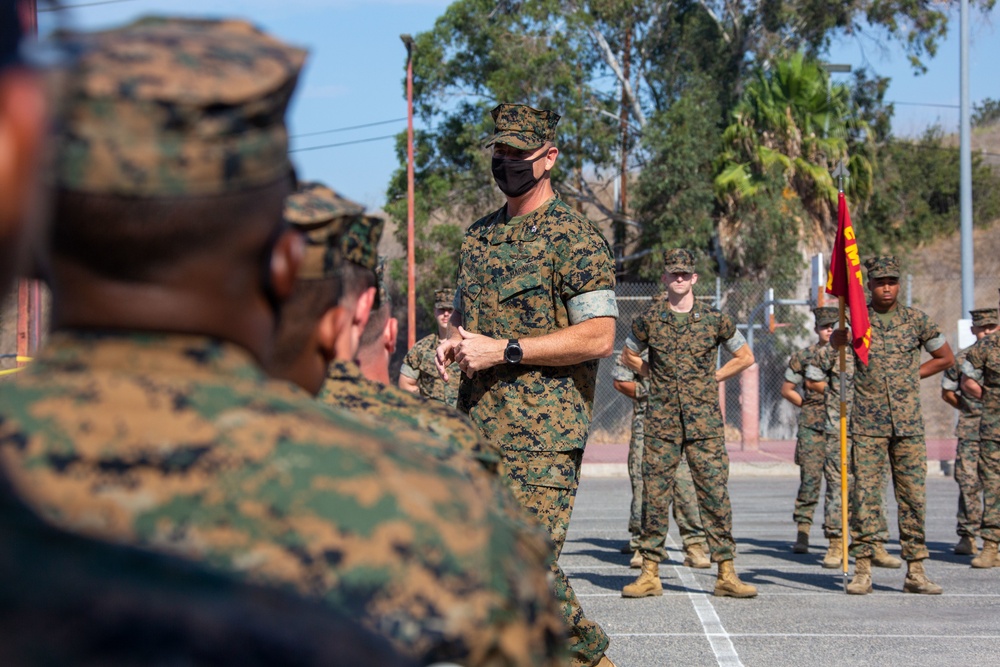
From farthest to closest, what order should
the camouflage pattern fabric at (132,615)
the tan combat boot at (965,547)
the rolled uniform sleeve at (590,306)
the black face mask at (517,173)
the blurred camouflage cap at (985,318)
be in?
the blurred camouflage cap at (985,318), the tan combat boot at (965,547), the black face mask at (517,173), the rolled uniform sleeve at (590,306), the camouflage pattern fabric at (132,615)

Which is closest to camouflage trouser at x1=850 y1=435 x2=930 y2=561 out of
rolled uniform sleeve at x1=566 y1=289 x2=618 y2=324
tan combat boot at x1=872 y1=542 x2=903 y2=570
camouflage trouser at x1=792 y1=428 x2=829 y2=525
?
tan combat boot at x1=872 y1=542 x2=903 y2=570

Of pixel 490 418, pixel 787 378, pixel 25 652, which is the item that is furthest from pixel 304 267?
pixel 787 378

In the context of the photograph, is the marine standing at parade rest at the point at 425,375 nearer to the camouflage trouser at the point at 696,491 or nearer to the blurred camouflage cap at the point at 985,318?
the camouflage trouser at the point at 696,491

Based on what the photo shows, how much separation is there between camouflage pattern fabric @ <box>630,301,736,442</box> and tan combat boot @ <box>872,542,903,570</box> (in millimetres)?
2151

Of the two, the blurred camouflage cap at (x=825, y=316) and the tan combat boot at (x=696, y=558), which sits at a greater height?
the blurred camouflage cap at (x=825, y=316)

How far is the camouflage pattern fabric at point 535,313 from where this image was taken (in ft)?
17.2

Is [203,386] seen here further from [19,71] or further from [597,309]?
[597,309]

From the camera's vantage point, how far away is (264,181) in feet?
5.11

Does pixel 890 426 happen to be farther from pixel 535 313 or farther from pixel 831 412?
pixel 535 313

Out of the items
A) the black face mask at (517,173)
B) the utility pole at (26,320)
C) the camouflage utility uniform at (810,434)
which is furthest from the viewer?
the camouflage utility uniform at (810,434)

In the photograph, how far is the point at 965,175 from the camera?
1856 centimetres

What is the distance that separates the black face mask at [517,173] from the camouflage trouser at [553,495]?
1.14 meters

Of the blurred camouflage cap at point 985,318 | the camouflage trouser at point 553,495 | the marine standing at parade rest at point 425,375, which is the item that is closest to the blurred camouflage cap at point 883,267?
the blurred camouflage cap at point 985,318

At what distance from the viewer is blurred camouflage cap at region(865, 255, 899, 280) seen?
30.2 ft
